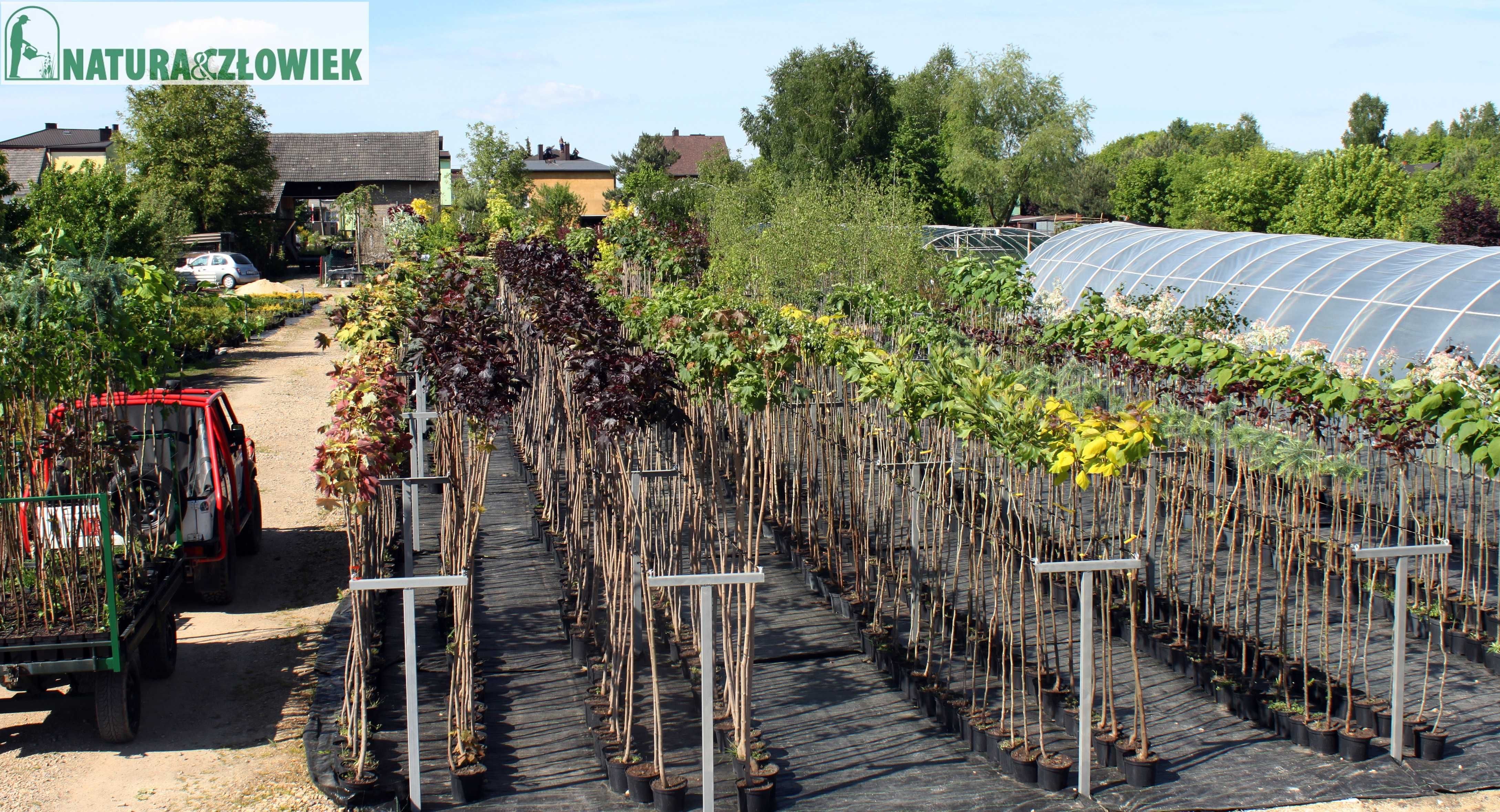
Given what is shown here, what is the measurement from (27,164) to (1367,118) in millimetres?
124890

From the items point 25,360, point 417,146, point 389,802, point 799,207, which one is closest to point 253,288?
point 799,207

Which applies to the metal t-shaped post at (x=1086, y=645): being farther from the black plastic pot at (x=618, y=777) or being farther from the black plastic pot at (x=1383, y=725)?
the black plastic pot at (x=618, y=777)

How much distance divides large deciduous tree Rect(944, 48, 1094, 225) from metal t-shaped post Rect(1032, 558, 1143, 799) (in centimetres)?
5478

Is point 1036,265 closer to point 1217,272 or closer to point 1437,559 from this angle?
point 1217,272

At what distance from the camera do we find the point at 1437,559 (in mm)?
8539

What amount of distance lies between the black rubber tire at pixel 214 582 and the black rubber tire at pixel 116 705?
7.55 ft

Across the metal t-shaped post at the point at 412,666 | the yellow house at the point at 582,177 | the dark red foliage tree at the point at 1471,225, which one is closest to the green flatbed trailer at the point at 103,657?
the metal t-shaped post at the point at 412,666

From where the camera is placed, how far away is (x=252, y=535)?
33.2ft

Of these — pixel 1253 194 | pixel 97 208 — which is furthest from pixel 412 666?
pixel 1253 194

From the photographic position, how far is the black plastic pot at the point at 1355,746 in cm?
610

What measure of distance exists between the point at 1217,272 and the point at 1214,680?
1369 cm

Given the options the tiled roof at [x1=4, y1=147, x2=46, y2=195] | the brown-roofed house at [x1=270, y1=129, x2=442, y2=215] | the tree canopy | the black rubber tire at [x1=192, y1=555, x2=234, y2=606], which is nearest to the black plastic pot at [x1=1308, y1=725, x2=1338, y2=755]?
the black rubber tire at [x1=192, y1=555, x2=234, y2=606]

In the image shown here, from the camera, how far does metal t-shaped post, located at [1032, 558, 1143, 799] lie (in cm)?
559

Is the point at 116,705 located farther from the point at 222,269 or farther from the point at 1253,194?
the point at 1253,194
